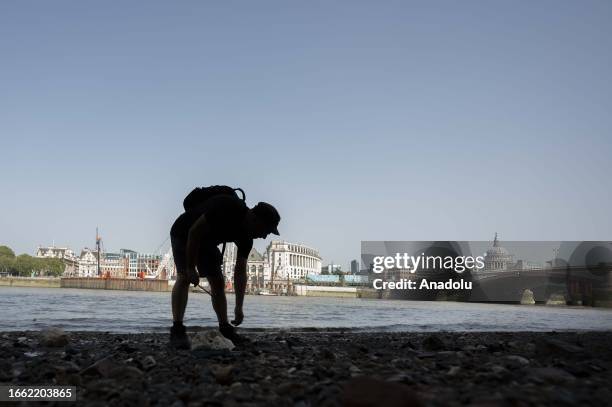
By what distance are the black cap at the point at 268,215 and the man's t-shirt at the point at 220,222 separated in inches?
6.5

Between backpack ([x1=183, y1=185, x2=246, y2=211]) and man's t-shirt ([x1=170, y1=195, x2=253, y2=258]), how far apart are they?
0.09 metres

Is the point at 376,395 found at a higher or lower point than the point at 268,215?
lower

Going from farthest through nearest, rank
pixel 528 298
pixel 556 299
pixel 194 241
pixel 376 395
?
pixel 528 298, pixel 556 299, pixel 194 241, pixel 376 395

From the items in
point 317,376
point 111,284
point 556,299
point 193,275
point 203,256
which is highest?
point 203,256

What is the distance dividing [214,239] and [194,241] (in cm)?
37

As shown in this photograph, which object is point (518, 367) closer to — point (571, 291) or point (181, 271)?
point (181, 271)

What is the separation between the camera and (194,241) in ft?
16.5

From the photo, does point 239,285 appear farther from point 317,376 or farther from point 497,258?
point 497,258

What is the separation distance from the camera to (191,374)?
3529 mm

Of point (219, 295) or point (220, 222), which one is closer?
point (220, 222)

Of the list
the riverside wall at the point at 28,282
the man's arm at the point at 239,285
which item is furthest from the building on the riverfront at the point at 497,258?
the man's arm at the point at 239,285

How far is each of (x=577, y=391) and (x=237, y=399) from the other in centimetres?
173

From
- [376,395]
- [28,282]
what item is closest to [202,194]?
[376,395]

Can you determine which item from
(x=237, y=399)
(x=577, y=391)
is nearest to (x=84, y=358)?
(x=237, y=399)
